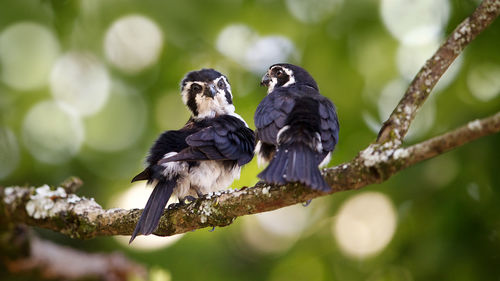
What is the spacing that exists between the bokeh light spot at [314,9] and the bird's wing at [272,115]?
88.5 inches

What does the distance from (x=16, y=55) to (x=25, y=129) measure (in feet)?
4.03

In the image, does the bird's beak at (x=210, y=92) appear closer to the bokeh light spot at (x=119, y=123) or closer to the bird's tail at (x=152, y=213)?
the bird's tail at (x=152, y=213)

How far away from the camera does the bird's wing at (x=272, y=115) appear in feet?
12.8

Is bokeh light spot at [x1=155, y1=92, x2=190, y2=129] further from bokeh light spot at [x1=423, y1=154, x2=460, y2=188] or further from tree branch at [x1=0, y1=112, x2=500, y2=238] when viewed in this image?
bokeh light spot at [x1=423, y1=154, x2=460, y2=188]

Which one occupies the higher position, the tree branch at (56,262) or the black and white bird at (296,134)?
the black and white bird at (296,134)

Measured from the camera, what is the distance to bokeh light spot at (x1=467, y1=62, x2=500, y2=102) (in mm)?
5125

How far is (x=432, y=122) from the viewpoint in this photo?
5410 millimetres

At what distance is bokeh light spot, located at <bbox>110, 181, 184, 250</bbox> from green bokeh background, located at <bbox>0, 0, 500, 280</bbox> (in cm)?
9

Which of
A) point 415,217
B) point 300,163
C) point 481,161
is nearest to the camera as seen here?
point 300,163

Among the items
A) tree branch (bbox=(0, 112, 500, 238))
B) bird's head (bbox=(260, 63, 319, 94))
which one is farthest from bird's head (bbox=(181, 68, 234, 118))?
tree branch (bbox=(0, 112, 500, 238))

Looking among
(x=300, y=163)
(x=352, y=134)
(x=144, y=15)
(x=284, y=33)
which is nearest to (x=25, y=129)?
(x=144, y=15)

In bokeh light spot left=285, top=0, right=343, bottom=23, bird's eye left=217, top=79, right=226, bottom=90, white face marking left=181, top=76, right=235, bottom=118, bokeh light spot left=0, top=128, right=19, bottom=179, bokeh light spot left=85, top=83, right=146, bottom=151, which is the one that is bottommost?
bokeh light spot left=0, top=128, right=19, bottom=179

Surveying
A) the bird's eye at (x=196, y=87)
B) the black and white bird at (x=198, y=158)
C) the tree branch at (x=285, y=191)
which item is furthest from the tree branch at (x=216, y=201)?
the bird's eye at (x=196, y=87)

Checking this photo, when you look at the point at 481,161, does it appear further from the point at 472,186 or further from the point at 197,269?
the point at 197,269
